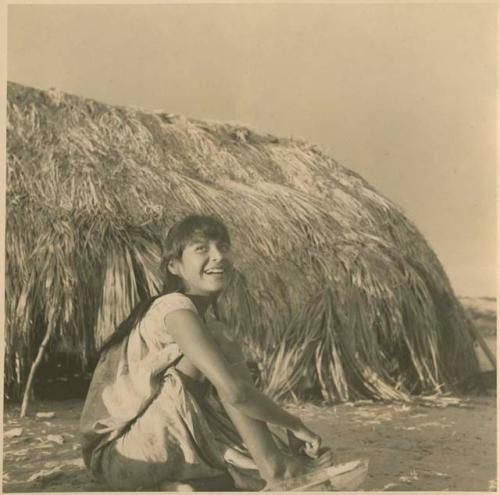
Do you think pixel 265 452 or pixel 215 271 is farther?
pixel 215 271

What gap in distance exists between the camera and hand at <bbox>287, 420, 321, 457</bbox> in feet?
11.1

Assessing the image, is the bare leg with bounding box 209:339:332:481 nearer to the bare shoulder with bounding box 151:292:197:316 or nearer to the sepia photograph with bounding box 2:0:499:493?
the sepia photograph with bounding box 2:0:499:493

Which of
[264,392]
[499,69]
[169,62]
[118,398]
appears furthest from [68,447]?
[499,69]

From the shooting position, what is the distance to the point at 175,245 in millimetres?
3516

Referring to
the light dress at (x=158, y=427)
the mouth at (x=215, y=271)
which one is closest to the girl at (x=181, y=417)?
the light dress at (x=158, y=427)

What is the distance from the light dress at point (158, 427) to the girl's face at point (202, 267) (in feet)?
0.41

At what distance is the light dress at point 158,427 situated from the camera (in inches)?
130

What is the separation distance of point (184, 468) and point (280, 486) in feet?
1.37

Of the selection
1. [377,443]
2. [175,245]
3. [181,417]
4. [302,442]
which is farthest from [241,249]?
[377,443]

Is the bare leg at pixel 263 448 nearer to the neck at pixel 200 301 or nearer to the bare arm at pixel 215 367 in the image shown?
the bare arm at pixel 215 367

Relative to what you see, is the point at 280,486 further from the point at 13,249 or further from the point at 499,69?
the point at 499,69

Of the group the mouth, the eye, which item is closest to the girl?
the mouth

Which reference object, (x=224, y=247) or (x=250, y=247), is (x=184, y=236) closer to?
(x=224, y=247)

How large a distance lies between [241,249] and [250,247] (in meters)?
0.05
